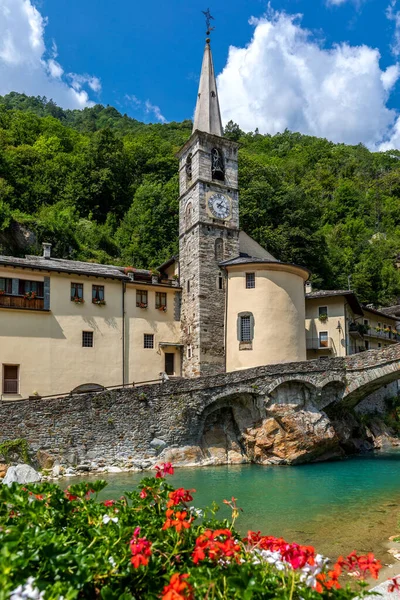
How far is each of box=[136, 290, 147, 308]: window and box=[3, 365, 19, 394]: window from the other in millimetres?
8913

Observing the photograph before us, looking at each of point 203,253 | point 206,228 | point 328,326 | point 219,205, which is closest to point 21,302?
point 203,253

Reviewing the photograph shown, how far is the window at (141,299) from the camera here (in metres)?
31.7

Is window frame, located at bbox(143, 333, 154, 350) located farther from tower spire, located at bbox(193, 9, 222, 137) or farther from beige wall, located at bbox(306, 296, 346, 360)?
tower spire, located at bbox(193, 9, 222, 137)

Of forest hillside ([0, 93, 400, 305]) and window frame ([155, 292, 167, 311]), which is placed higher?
forest hillside ([0, 93, 400, 305])

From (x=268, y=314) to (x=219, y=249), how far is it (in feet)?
21.8

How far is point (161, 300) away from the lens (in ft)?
109

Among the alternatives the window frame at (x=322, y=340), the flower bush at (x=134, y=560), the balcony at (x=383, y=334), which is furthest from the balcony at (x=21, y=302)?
the balcony at (x=383, y=334)

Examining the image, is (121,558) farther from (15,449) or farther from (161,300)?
(161,300)

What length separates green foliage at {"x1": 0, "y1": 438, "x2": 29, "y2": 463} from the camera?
67.3 ft

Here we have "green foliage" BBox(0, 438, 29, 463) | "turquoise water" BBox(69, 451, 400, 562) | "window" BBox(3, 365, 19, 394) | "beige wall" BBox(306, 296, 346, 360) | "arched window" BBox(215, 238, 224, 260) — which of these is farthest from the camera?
"beige wall" BBox(306, 296, 346, 360)

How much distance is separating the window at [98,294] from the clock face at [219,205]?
10531 millimetres

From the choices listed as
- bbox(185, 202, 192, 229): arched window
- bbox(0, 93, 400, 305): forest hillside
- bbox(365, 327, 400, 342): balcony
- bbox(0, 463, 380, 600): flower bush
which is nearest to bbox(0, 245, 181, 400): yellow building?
bbox(185, 202, 192, 229): arched window

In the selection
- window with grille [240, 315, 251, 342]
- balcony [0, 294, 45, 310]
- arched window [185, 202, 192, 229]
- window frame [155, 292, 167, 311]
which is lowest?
window with grille [240, 315, 251, 342]

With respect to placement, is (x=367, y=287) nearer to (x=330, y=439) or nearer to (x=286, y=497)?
(x=330, y=439)
